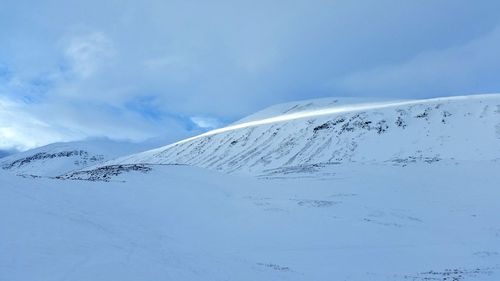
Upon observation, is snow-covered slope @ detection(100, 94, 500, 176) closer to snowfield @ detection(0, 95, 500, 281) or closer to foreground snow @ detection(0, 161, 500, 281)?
snowfield @ detection(0, 95, 500, 281)

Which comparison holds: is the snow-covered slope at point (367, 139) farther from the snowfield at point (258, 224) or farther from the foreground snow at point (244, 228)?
the foreground snow at point (244, 228)

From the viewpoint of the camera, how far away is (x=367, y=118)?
107625mm

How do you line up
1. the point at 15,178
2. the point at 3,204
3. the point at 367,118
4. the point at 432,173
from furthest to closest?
the point at 367,118, the point at 432,173, the point at 15,178, the point at 3,204

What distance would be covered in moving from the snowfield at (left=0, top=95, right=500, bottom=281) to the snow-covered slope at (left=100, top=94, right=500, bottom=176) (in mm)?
14723

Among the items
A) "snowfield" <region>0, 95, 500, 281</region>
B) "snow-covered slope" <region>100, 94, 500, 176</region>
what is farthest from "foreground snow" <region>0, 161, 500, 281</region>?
"snow-covered slope" <region>100, 94, 500, 176</region>

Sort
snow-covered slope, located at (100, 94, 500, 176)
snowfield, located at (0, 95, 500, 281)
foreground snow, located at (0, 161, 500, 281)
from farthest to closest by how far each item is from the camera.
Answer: snow-covered slope, located at (100, 94, 500, 176) < snowfield, located at (0, 95, 500, 281) < foreground snow, located at (0, 161, 500, 281)

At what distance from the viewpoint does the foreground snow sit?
17.2m

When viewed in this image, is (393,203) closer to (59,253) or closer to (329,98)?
(59,253)

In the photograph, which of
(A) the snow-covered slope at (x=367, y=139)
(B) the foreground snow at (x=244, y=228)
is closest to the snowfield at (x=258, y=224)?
(B) the foreground snow at (x=244, y=228)

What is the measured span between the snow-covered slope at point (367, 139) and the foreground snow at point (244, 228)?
17698 millimetres

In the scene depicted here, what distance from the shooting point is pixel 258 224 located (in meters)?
28.6

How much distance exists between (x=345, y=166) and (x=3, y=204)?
129 ft

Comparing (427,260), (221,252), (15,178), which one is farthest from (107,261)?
(427,260)

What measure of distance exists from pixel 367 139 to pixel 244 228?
72.6 meters
